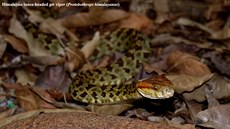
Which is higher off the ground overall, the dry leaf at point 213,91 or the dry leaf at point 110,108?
the dry leaf at point 213,91

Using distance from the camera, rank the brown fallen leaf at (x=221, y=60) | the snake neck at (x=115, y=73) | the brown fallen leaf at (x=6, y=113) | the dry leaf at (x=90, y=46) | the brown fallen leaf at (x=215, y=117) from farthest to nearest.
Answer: the dry leaf at (x=90, y=46) → the brown fallen leaf at (x=221, y=60) → the snake neck at (x=115, y=73) → the brown fallen leaf at (x=6, y=113) → the brown fallen leaf at (x=215, y=117)

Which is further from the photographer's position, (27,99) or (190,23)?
(190,23)

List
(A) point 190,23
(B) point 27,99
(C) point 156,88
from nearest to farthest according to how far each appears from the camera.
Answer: (C) point 156,88 < (B) point 27,99 < (A) point 190,23

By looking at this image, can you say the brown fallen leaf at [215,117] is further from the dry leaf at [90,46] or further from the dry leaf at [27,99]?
the dry leaf at [90,46]

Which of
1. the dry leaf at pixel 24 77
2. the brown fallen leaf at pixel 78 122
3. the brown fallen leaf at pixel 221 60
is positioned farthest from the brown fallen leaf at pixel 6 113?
the brown fallen leaf at pixel 221 60

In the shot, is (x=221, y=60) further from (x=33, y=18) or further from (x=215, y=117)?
(x=33, y=18)

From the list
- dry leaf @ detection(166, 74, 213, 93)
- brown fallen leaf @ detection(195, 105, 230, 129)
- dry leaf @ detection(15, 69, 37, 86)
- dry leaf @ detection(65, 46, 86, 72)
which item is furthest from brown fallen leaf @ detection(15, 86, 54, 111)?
brown fallen leaf @ detection(195, 105, 230, 129)

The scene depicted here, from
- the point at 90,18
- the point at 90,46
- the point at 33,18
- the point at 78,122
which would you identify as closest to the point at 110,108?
the point at 78,122
